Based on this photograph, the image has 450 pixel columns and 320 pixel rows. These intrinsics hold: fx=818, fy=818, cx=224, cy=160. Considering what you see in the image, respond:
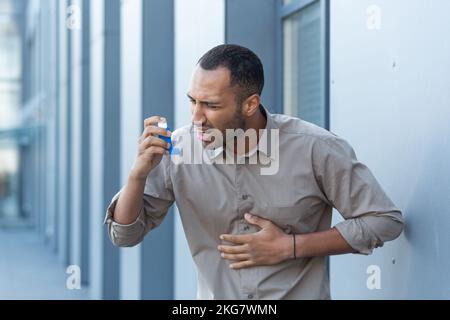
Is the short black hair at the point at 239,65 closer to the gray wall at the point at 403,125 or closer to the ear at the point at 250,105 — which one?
the ear at the point at 250,105

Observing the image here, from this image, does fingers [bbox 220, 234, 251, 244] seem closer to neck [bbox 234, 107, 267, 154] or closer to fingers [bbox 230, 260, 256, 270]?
fingers [bbox 230, 260, 256, 270]

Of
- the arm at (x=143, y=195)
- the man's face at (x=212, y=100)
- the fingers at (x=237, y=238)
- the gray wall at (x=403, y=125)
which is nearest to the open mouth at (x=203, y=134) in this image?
the man's face at (x=212, y=100)

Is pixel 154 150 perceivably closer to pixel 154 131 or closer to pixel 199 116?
pixel 154 131

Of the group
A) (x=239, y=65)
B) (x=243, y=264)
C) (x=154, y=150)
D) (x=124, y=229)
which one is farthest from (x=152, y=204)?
(x=239, y=65)

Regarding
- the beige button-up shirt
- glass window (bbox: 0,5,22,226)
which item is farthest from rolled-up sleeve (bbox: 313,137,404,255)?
glass window (bbox: 0,5,22,226)

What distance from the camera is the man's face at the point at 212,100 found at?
8.39 feet

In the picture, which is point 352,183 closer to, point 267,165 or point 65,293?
point 267,165

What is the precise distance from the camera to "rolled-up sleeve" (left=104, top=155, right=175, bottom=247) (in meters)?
2.67

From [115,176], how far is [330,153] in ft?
17.1

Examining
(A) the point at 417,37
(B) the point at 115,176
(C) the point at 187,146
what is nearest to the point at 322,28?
(A) the point at 417,37

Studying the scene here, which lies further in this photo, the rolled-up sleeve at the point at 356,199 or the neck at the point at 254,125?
the neck at the point at 254,125

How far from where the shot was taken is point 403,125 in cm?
300

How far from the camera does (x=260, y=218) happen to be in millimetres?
2625
